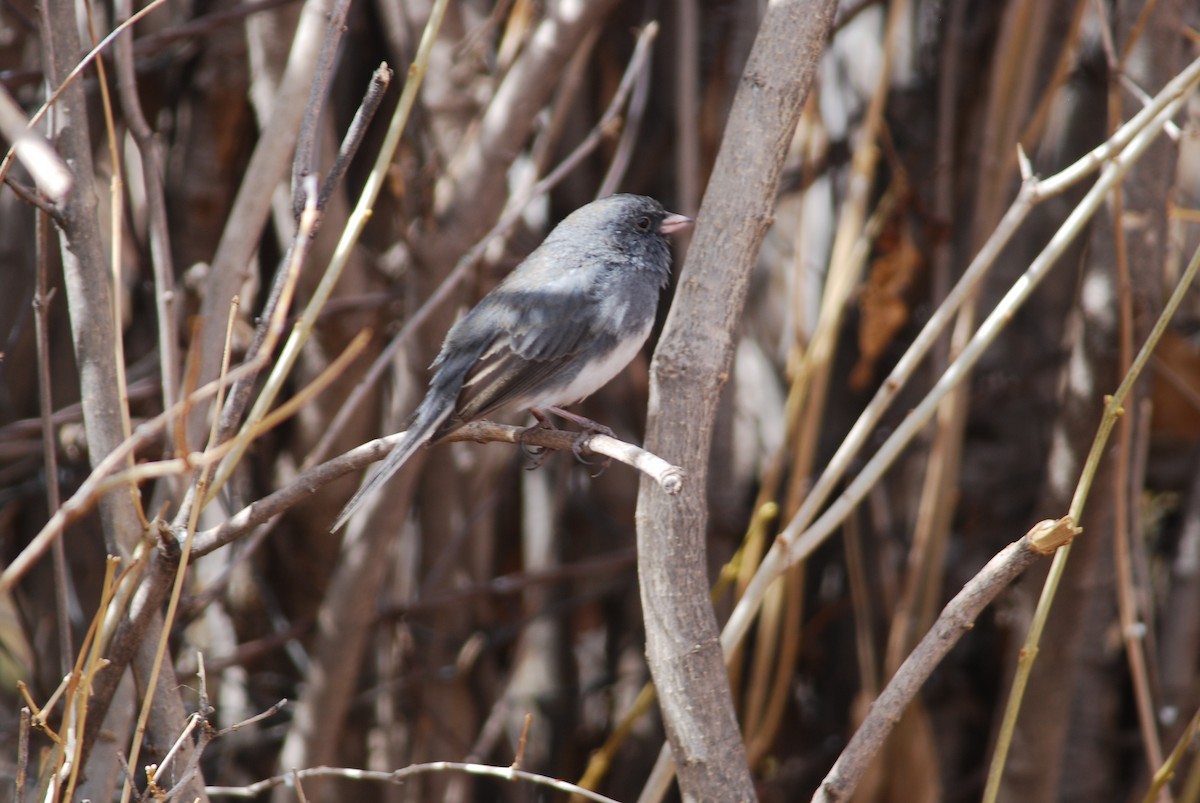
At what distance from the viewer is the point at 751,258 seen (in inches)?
62.6

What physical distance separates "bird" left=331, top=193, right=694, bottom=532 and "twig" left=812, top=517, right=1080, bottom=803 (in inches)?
40.7

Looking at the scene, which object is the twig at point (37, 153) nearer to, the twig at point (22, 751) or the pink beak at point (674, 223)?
the twig at point (22, 751)

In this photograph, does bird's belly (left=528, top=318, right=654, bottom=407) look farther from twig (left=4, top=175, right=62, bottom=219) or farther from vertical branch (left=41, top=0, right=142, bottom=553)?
twig (left=4, top=175, right=62, bottom=219)

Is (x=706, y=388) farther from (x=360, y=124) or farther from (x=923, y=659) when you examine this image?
(x=360, y=124)

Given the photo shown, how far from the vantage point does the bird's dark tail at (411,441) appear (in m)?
1.85

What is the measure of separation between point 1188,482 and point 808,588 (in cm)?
113

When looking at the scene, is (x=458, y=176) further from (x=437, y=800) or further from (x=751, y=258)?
(x=437, y=800)

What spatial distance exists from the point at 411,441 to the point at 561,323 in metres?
0.56

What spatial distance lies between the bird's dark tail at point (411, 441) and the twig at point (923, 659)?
786 millimetres

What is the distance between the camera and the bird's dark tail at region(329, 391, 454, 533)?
1.85 m

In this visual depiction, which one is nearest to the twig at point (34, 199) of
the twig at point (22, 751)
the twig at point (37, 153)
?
the twig at point (22, 751)

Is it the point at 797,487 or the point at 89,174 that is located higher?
the point at 89,174

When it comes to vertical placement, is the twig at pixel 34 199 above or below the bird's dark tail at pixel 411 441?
above

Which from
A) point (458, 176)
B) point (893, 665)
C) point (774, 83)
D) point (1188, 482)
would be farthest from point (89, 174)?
point (1188, 482)
